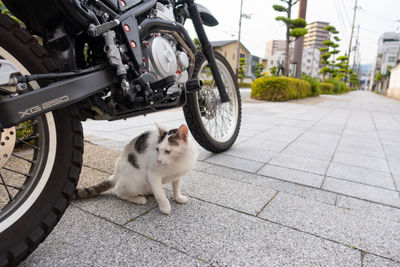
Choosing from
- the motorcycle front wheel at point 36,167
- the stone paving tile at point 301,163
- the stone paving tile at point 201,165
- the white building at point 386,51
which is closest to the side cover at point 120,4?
the motorcycle front wheel at point 36,167

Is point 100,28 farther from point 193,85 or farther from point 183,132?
point 193,85

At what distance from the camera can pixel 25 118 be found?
39.2 inches

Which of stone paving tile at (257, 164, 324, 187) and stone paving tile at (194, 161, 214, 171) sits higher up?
stone paving tile at (194, 161, 214, 171)

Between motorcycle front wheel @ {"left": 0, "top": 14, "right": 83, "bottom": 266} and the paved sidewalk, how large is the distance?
23 cm

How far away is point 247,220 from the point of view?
62.1 inches

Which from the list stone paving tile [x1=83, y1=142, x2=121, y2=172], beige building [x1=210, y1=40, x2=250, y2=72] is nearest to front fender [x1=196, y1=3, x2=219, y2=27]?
stone paving tile [x1=83, y1=142, x2=121, y2=172]

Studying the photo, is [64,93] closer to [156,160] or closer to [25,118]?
[25,118]

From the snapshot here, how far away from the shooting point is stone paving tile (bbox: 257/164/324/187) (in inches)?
90.4

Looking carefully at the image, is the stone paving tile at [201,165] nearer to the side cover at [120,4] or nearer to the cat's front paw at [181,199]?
the cat's front paw at [181,199]

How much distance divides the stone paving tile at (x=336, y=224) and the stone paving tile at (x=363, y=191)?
0.38 m

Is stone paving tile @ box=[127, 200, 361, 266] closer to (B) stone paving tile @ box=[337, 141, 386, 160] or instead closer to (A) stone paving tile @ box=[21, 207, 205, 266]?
(A) stone paving tile @ box=[21, 207, 205, 266]

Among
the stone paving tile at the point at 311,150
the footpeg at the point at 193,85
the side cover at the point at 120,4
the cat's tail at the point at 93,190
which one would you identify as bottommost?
the stone paving tile at the point at 311,150

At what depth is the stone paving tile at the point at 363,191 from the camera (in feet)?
6.54

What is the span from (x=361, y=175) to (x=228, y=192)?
1441mm
